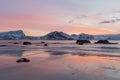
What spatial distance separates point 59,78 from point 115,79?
3522 millimetres

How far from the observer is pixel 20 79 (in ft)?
45.0

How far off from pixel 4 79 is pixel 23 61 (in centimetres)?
1029

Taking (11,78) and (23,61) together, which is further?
(23,61)

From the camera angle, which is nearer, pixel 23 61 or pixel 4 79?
pixel 4 79

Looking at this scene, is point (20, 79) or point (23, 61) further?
point (23, 61)

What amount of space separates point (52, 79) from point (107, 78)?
3.52 meters

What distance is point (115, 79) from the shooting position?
549 inches

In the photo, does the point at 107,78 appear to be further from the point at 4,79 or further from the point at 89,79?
the point at 4,79

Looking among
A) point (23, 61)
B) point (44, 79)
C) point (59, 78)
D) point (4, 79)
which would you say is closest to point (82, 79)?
point (59, 78)

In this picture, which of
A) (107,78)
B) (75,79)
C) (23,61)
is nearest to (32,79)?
(75,79)

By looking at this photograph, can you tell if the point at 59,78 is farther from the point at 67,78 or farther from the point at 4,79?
the point at 4,79

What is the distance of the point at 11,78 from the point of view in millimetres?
14055

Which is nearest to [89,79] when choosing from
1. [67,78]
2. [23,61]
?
[67,78]

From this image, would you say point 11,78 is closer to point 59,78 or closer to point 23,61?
point 59,78
